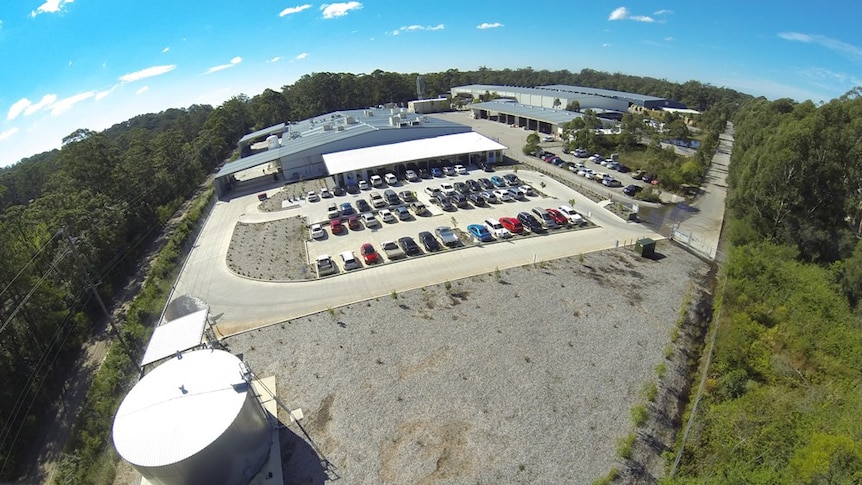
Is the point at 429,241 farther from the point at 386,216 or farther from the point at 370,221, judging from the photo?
the point at 386,216

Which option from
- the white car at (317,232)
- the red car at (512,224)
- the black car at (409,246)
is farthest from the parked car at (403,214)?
the red car at (512,224)

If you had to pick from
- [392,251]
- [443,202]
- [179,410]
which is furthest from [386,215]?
[179,410]

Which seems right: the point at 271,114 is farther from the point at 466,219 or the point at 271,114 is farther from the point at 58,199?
the point at 466,219

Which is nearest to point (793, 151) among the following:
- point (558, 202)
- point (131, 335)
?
point (558, 202)

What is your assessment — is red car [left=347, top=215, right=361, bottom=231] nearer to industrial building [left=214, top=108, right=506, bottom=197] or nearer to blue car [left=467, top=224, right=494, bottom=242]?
blue car [left=467, top=224, right=494, bottom=242]

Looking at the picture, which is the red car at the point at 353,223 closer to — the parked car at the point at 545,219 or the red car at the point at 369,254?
the red car at the point at 369,254
